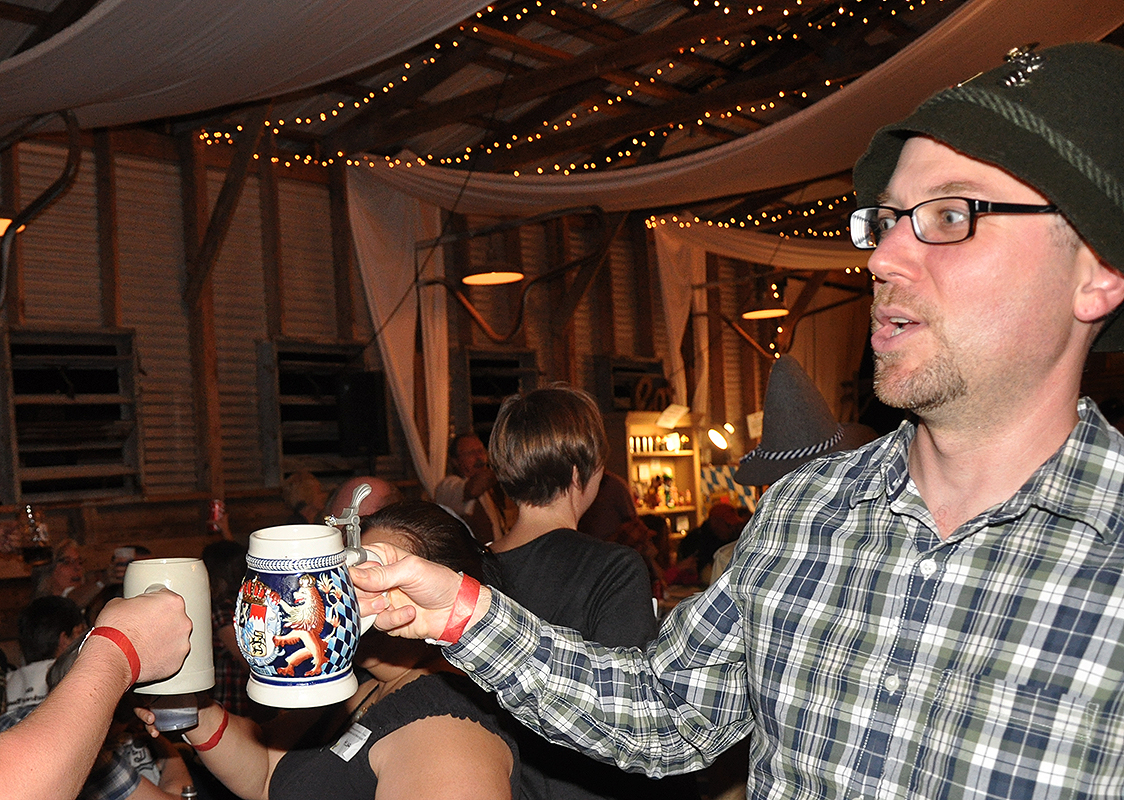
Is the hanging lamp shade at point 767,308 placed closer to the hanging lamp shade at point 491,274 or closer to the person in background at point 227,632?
the hanging lamp shade at point 491,274

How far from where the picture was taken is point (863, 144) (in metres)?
6.51

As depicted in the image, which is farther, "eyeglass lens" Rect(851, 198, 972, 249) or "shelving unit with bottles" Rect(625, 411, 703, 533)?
"shelving unit with bottles" Rect(625, 411, 703, 533)

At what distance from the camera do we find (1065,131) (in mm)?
1028

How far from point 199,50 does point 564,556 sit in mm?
3094

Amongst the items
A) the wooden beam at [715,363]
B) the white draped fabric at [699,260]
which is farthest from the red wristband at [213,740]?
the wooden beam at [715,363]

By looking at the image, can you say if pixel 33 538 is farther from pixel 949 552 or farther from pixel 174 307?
pixel 949 552

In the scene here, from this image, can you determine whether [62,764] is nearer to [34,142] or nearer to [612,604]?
[612,604]

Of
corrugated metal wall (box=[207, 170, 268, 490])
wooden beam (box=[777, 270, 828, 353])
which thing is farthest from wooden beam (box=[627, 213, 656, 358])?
corrugated metal wall (box=[207, 170, 268, 490])

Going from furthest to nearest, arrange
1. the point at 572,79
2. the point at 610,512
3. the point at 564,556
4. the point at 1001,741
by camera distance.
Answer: the point at 572,79, the point at 610,512, the point at 564,556, the point at 1001,741

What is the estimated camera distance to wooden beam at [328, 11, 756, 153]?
6.12 metres

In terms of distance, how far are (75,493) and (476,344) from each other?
376cm

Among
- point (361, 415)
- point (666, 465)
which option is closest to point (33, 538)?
point (361, 415)

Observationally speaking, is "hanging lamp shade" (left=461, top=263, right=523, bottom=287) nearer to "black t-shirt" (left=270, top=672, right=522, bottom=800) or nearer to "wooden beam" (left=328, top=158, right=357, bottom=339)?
"wooden beam" (left=328, top=158, right=357, bottom=339)

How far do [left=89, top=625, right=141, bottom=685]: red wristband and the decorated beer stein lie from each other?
159 mm
